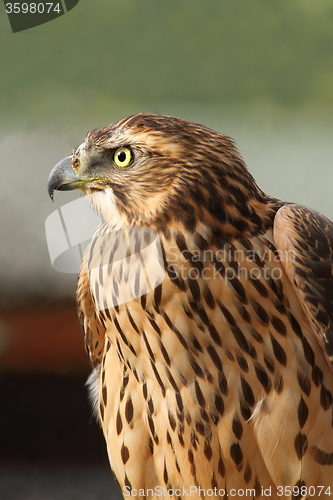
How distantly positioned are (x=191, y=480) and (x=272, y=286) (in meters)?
0.49

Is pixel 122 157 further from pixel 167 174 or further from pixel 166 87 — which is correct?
pixel 166 87

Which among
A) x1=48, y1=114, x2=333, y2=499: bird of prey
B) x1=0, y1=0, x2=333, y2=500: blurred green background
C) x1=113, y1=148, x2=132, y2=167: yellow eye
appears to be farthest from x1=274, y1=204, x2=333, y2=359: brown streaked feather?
x1=0, y1=0, x2=333, y2=500: blurred green background

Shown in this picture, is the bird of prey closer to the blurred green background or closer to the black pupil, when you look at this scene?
the black pupil

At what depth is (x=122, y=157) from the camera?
3.20ft

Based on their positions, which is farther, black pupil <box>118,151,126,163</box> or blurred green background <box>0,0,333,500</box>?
blurred green background <box>0,0,333,500</box>

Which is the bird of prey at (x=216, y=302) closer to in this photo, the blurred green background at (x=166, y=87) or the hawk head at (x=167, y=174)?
the hawk head at (x=167, y=174)

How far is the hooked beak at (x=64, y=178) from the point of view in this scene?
3.36ft

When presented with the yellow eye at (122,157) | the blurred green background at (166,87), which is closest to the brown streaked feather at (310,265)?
the yellow eye at (122,157)

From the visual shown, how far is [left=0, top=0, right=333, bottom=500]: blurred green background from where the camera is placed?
4.83 ft

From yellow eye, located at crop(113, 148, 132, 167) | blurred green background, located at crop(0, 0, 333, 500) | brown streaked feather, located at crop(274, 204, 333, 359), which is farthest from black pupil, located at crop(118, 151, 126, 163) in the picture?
blurred green background, located at crop(0, 0, 333, 500)

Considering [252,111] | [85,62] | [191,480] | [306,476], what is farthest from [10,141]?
[306,476]

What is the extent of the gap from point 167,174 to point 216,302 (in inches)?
10.5

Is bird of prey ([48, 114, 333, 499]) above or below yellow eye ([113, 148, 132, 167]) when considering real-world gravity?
below

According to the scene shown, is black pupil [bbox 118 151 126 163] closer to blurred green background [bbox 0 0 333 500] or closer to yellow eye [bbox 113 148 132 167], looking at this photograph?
yellow eye [bbox 113 148 132 167]
